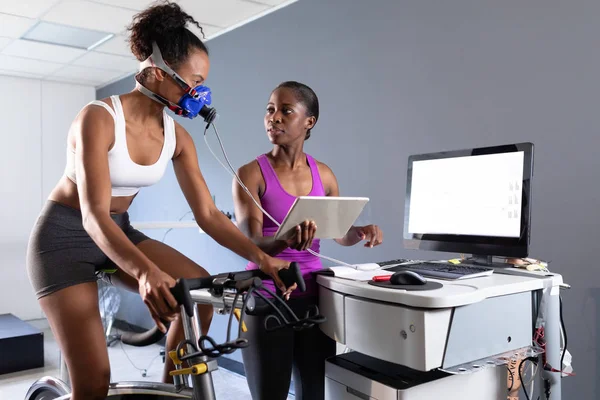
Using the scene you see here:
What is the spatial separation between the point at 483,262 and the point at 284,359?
2.29 feet

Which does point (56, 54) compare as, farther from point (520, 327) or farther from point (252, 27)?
point (520, 327)

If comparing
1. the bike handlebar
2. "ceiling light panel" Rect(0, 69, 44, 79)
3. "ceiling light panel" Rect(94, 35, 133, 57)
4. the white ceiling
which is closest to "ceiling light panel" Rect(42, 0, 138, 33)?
the white ceiling

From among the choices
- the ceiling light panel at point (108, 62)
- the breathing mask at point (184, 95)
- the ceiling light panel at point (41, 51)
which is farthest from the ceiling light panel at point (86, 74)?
the breathing mask at point (184, 95)

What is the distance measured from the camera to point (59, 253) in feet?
4.81

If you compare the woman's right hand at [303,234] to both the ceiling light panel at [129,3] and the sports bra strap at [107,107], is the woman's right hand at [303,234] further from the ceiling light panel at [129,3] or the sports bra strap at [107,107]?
the ceiling light panel at [129,3]

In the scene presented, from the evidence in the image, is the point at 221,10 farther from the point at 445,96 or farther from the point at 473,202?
the point at 473,202

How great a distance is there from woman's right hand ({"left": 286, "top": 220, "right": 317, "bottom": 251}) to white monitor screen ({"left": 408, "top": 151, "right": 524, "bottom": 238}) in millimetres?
472

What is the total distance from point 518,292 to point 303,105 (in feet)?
3.22

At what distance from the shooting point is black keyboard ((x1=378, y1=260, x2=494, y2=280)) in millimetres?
1517

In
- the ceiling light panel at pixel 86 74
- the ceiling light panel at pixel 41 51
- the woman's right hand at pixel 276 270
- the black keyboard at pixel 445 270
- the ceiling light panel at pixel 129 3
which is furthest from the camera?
the ceiling light panel at pixel 86 74

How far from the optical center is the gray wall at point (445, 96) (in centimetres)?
202

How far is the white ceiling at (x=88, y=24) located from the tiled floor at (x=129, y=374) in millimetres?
2199

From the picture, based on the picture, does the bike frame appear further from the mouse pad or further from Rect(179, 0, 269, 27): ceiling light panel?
Rect(179, 0, 269, 27): ceiling light panel

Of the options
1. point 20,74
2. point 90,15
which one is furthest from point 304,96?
point 20,74
